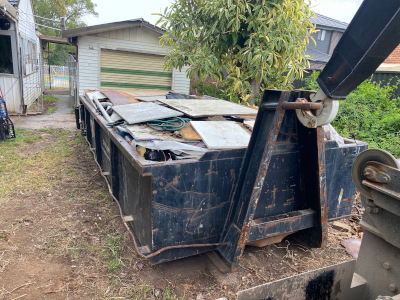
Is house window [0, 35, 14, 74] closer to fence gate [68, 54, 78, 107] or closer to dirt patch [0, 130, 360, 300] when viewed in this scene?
fence gate [68, 54, 78, 107]

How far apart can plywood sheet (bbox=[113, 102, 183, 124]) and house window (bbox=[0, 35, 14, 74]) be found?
7.91 meters

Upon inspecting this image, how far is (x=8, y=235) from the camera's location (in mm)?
3145

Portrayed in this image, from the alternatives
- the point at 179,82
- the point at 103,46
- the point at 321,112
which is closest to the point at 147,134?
the point at 321,112

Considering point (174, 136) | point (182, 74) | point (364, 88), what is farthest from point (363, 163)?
point (182, 74)

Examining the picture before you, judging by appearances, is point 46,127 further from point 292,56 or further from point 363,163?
point 363,163

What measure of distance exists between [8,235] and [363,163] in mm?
3359

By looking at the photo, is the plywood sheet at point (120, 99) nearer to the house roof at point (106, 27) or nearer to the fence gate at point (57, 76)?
the house roof at point (106, 27)

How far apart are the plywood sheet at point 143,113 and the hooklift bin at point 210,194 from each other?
11.6 inches

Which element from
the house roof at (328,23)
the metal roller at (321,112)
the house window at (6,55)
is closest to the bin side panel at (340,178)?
the metal roller at (321,112)

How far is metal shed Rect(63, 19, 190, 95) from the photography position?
9695 mm

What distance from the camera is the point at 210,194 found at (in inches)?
97.2

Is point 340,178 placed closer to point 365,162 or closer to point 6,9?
point 365,162

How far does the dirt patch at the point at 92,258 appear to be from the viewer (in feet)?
8.12

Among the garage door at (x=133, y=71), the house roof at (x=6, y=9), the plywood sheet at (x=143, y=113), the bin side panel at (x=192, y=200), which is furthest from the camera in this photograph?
the garage door at (x=133, y=71)
